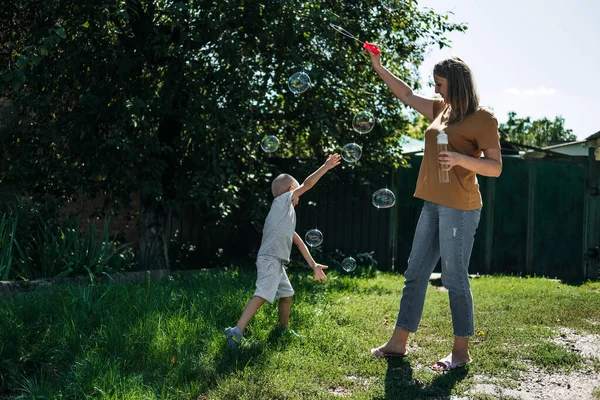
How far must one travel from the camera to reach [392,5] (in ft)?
28.0

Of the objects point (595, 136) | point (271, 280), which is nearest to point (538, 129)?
point (595, 136)

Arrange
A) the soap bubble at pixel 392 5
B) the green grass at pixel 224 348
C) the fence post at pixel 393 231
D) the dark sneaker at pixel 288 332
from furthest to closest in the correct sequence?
the fence post at pixel 393 231
the soap bubble at pixel 392 5
the dark sneaker at pixel 288 332
the green grass at pixel 224 348

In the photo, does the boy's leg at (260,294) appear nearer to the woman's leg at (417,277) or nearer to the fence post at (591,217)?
the woman's leg at (417,277)

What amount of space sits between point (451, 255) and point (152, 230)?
210 inches

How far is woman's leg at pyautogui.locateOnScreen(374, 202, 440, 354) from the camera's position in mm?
4434

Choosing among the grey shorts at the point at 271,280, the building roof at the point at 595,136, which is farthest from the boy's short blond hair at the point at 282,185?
the building roof at the point at 595,136

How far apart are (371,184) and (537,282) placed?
295cm

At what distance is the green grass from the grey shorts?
0.30m

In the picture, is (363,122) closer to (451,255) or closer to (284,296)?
(284,296)

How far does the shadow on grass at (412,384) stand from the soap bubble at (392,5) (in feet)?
17.3

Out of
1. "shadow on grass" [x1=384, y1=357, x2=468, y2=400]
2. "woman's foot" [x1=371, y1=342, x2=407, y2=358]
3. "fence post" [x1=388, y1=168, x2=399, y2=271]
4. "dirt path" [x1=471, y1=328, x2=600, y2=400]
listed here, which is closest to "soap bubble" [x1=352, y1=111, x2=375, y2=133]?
"woman's foot" [x1=371, y1=342, x2=407, y2=358]

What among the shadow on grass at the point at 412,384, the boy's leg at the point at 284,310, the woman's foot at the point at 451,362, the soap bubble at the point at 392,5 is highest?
the soap bubble at the point at 392,5

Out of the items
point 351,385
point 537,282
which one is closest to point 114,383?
point 351,385

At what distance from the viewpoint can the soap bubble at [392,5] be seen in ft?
27.2
